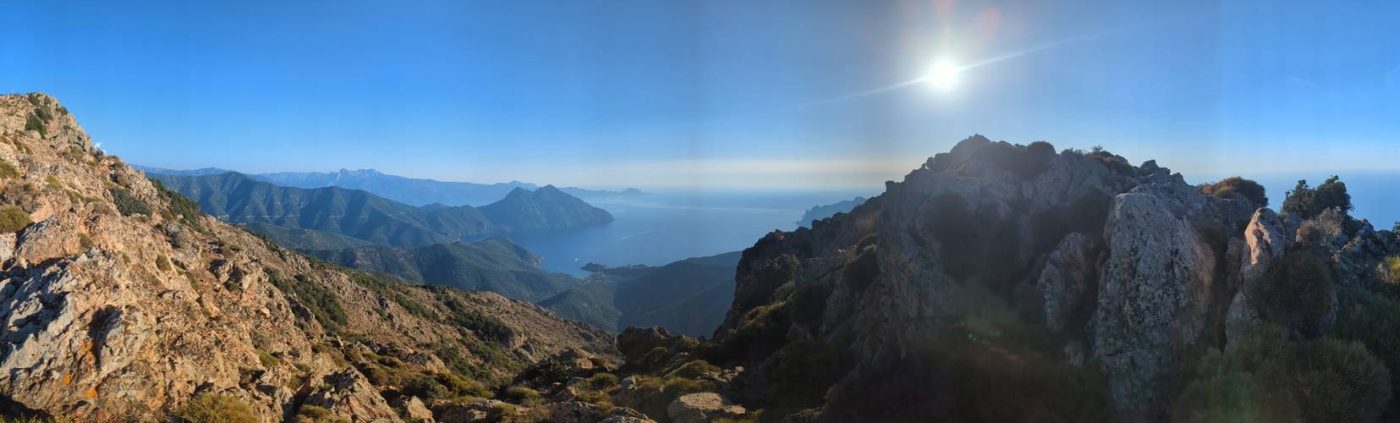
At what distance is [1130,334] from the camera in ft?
49.4

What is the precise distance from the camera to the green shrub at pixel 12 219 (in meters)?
21.5

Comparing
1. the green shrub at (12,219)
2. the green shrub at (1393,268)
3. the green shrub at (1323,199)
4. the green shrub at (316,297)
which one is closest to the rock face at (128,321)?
the green shrub at (12,219)

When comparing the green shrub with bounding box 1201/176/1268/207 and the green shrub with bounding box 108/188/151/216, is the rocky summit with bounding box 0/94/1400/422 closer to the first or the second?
the green shrub with bounding box 1201/176/1268/207

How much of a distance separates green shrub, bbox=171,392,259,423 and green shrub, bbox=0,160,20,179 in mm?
21818

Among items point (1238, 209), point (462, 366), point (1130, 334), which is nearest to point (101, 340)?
point (1130, 334)

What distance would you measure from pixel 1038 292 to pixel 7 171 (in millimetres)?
45729

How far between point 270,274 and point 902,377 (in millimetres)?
71146

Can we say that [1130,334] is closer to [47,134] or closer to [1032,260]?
[1032,260]

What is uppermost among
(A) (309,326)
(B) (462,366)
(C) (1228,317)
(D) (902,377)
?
(C) (1228,317)

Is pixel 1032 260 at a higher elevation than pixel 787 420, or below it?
higher

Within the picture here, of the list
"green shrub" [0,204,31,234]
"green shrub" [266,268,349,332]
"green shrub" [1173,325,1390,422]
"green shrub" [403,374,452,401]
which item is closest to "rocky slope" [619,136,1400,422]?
"green shrub" [1173,325,1390,422]

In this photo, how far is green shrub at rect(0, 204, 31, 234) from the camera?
21531 mm

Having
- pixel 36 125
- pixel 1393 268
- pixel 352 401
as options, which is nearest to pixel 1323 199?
pixel 1393 268

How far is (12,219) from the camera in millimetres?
22344
